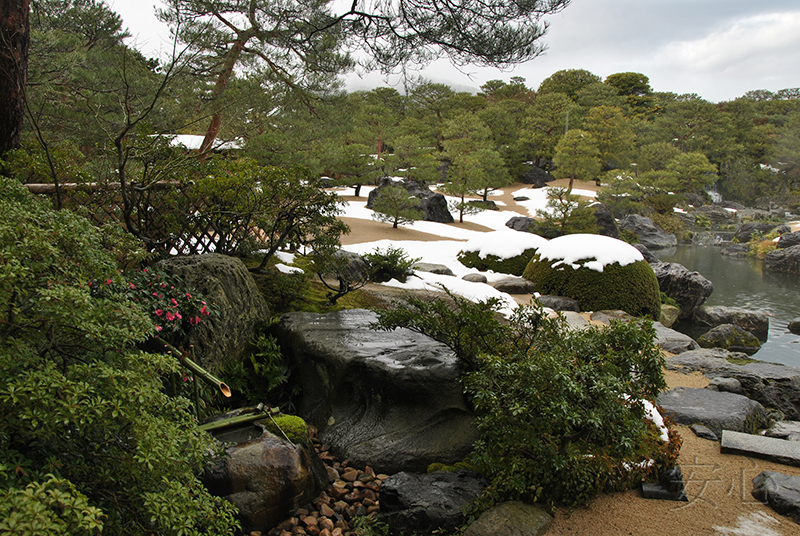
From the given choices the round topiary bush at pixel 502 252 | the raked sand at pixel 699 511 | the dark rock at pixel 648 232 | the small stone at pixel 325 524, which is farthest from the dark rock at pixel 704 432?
the dark rock at pixel 648 232

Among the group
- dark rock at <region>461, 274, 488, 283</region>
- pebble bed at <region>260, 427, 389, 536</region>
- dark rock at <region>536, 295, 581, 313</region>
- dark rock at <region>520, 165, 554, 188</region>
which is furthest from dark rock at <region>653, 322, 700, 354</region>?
dark rock at <region>520, 165, 554, 188</region>

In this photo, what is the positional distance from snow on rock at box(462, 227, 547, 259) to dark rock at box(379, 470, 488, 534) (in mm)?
8227

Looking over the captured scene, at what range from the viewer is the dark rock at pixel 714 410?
3850mm

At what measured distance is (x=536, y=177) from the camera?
32.5 meters

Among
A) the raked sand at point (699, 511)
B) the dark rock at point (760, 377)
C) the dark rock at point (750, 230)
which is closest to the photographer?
the raked sand at point (699, 511)

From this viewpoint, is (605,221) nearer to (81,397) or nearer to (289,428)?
(289,428)

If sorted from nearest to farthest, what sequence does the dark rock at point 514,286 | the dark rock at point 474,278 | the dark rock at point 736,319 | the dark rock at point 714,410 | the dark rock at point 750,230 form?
the dark rock at point 714,410, the dark rock at point 514,286, the dark rock at point 736,319, the dark rock at point 474,278, the dark rock at point 750,230

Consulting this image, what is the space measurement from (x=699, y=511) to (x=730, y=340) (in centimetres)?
684

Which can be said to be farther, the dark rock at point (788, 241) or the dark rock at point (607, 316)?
the dark rock at point (788, 241)

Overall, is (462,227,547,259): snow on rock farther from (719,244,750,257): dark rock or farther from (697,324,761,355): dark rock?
(719,244,750,257): dark rock

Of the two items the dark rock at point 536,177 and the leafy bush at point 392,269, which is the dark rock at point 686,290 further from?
the dark rock at point 536,177

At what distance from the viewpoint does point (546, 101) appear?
107ft

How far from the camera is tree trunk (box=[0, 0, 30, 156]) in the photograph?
11.7 ft

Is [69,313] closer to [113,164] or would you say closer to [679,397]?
[113,164]
